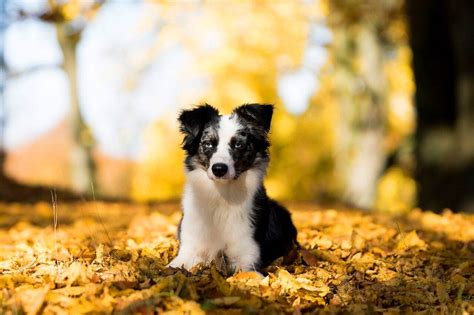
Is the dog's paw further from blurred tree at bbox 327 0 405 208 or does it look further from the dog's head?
blurred tree at bbox 327 0 405 208

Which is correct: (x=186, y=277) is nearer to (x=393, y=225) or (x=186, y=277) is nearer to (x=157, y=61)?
(x=393, y=225)

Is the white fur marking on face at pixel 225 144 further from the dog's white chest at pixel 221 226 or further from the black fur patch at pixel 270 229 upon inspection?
the black fur patch at pixel 270 229

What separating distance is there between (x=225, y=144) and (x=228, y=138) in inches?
2.4

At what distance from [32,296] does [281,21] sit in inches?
751

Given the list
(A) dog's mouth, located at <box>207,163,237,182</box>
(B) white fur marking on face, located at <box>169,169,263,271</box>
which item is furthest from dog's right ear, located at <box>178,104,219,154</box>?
(A) dog's mouth, located at <box>207,163,237,182</box>

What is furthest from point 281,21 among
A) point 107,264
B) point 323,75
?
point 107,264

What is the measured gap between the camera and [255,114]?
522cm

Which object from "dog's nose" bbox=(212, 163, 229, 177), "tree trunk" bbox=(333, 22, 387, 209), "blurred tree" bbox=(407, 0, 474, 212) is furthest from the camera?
"tree trunk" bbox=(333, 22, 387, 209)

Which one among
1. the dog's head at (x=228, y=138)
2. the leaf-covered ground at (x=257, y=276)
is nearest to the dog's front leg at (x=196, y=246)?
the leaf-covered ground at (x=257, y=276)

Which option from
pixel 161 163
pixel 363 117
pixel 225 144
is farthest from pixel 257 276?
pixel 161 163

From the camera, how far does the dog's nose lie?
15.6ft

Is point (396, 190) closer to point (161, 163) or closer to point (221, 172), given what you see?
point (161, 163)

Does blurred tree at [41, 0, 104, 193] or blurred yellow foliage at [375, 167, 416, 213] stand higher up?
blurred tree at [41, 0, 104, 193]

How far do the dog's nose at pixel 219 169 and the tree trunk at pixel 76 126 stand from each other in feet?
54.4
